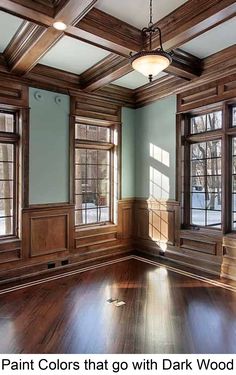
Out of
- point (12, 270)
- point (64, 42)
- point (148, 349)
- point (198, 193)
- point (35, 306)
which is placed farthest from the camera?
point (198, 193)

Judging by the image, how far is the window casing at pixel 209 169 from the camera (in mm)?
4250

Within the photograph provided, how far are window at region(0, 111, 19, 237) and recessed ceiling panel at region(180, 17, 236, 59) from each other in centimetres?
283

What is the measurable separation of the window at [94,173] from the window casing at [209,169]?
148 cm

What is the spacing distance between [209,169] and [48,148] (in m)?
2.76

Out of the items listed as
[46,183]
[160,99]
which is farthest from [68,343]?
[160,99]

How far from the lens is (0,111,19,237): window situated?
425 cm

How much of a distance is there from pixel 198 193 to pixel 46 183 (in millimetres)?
2650

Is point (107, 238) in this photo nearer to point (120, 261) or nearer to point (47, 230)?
point (120, 261)

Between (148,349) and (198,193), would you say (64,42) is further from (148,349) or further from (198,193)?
(148,349)

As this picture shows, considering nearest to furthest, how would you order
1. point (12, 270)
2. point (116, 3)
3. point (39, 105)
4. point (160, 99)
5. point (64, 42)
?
point (116, 3) → point (64, 42) → point (12, 270) → point (39, 105) → point (160, 99)

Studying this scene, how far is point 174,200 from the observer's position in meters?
4.98

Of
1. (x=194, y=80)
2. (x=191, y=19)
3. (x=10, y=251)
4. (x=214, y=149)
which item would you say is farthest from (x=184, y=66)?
(x=10, y=251)

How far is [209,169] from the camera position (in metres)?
4.65

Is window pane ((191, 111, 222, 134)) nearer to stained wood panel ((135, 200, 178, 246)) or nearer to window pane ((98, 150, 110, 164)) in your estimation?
stained wood panel ((135, 200, 178, 246))
